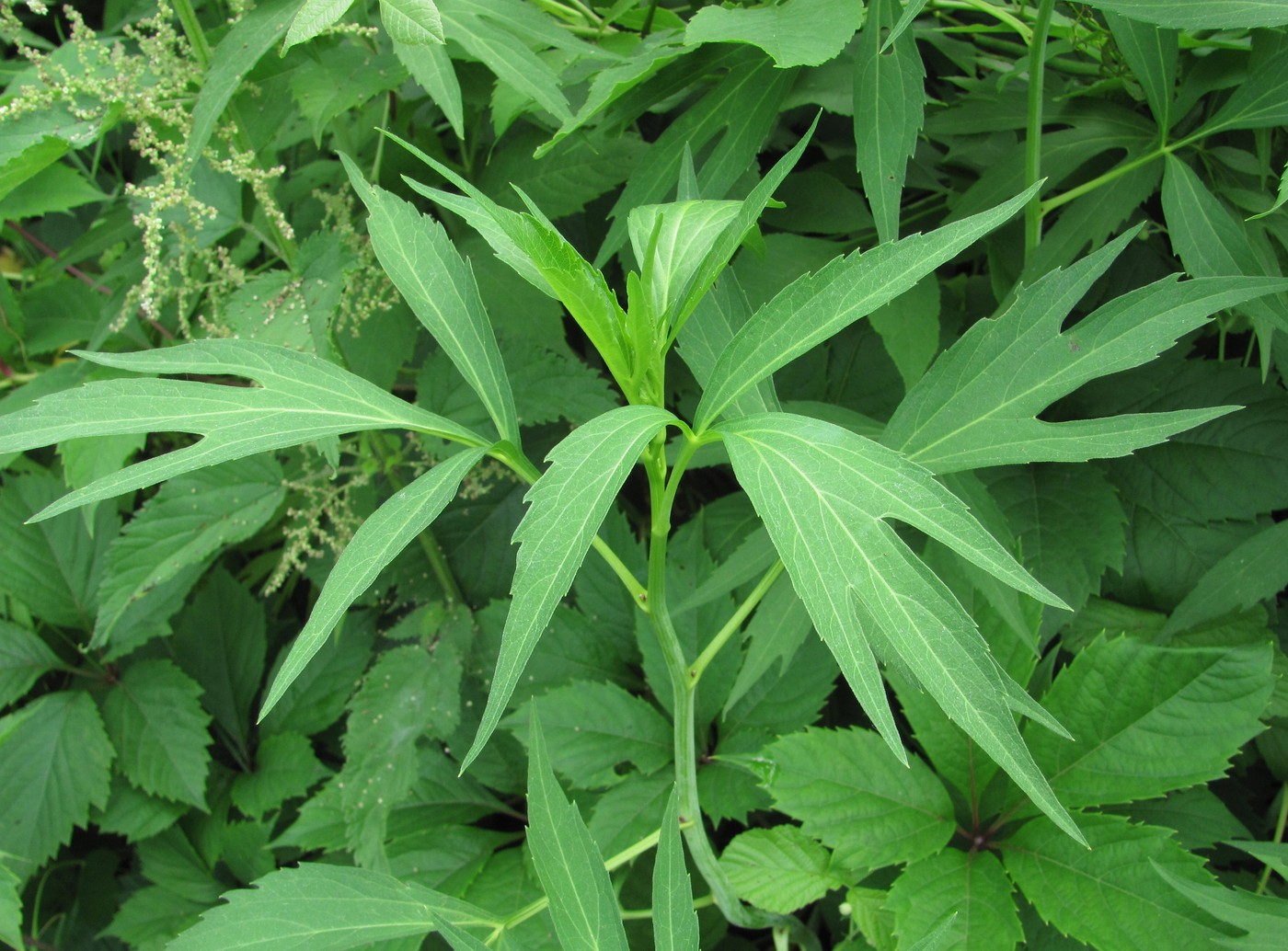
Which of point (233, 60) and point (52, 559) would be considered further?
point (52, 559)

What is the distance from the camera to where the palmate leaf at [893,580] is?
20.1 inches

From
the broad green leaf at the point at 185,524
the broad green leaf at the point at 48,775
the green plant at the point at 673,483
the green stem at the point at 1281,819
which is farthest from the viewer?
the broad green leaf at the point at 48,775

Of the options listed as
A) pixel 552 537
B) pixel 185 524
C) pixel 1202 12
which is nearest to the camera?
pixel 552 537

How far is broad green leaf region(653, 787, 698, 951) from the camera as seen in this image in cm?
69

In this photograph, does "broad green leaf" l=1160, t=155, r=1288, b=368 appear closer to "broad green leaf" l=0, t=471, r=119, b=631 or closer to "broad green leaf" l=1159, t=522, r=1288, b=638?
"broad green leaf" l=1159, t=522, r=1288, b=638

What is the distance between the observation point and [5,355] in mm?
1409

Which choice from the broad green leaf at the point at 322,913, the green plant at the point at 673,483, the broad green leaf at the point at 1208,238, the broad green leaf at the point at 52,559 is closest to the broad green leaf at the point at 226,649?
the green plant at the point at 673,483

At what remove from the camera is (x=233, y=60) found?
3.09 ft

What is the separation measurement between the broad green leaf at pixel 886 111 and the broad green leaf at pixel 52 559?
3.90 feet

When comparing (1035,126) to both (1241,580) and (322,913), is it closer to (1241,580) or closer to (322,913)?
(1241,580)

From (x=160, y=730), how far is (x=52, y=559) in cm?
34

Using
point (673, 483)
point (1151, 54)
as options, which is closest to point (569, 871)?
point (673, 483)

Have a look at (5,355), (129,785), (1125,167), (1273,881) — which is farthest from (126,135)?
(1273,881)

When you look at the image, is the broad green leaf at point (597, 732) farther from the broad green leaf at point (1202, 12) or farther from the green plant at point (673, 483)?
the broad green leaf at point (1202, 12)
